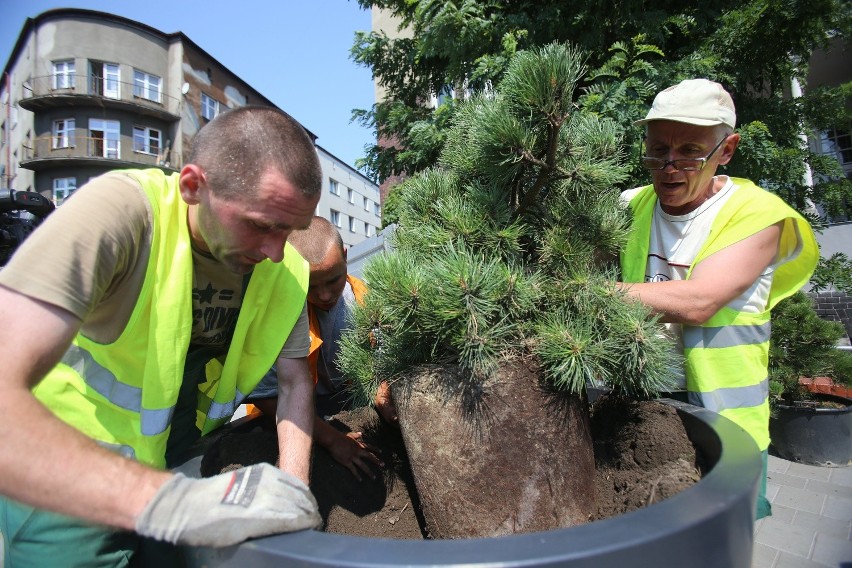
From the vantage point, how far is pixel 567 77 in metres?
1.24

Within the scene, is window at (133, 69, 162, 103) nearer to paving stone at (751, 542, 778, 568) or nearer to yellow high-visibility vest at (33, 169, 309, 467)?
yellow high-visibility vest at (33, 169, 309, 467)

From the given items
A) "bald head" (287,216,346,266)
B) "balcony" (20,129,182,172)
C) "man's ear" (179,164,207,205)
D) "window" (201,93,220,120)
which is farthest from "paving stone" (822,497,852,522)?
"window" (201,93,220,120)

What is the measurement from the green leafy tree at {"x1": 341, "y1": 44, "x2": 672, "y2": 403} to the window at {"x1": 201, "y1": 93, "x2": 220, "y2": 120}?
106 ft

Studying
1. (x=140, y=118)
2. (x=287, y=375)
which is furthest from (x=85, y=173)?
(x=287, y=375)

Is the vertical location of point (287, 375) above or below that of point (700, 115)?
below

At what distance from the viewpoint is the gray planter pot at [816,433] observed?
3.74 m

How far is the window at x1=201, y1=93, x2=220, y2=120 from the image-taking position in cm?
2986

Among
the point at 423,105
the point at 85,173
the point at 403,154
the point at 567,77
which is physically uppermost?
the point at 85,173

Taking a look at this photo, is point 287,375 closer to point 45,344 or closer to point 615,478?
point 45,344

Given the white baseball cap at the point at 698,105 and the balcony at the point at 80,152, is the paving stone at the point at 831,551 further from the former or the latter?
the balcony at the point at 80,152

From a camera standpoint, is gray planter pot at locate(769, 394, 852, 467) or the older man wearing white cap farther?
gray planter pot at locate(769, 394, 852, 467)

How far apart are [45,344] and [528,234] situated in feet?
3.79

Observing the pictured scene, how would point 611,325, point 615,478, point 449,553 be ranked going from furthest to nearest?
point 615,478
point 611,325
point 449,553

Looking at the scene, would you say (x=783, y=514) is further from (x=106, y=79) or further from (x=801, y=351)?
(x=106, y=79)
